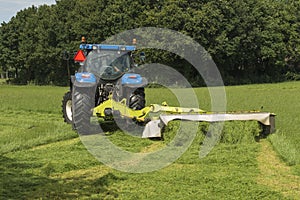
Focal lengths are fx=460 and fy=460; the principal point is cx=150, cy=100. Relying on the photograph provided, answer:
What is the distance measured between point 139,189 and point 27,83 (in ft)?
160

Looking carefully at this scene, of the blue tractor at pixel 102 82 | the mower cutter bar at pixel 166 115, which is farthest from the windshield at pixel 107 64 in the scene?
the mower cutter bar at pixel 166 115

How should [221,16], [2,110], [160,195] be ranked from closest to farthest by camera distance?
[160,195] → [2,110] → [221,16]

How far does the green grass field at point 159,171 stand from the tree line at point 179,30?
29413 millimetres

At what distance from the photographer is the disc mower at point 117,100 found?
406 inches

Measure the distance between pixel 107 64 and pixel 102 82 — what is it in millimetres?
520

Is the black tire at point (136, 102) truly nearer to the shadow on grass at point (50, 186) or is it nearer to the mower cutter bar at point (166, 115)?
the mower cutter bar at point (166, 115)

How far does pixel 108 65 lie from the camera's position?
11.9 m

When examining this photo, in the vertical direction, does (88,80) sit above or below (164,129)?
above

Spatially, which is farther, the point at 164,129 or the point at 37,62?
the point at 37,62

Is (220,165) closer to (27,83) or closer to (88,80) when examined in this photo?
(88,80)

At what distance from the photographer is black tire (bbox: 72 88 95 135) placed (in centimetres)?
1088

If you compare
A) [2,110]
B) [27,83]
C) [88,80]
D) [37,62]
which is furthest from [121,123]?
[27,83]

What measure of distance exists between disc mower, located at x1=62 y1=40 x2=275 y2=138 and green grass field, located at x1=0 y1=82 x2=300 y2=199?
0.93 ft

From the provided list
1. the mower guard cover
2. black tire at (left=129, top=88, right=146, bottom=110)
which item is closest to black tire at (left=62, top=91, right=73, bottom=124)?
black tire at (left=129, top=88, right=146, bottom=110)
